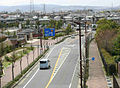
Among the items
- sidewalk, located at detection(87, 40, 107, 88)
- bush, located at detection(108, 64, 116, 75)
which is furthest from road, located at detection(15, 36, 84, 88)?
bush, located at detection(108, 64, 116, 75)

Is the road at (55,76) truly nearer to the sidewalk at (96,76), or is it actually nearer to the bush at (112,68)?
the sidewalk at (96,76)

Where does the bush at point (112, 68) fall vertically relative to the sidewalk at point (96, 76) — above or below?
above

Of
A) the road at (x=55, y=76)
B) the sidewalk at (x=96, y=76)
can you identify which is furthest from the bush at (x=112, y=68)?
the road at (x=55, y=76)

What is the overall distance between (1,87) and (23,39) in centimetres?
2724

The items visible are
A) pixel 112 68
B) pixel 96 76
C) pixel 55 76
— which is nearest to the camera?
pixel 112 68

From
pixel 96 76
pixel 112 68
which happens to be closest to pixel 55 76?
pixel 96 76

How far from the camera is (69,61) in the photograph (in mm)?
25156

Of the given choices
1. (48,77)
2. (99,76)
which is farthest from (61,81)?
(99,76)

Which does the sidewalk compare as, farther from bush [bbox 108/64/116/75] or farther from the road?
the road

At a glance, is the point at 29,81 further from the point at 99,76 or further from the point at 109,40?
the point at 109,40

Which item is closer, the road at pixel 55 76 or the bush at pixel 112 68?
the road at pixel 55 76

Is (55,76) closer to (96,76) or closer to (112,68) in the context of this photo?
(96,76)

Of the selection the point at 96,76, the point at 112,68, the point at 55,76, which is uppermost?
the point at 112,68

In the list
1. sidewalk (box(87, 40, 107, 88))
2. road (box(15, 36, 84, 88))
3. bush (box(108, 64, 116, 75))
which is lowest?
road (box(15, 36, 84, 88))
